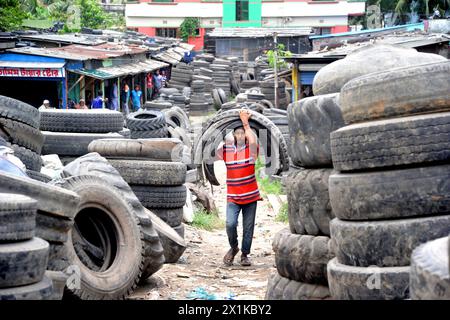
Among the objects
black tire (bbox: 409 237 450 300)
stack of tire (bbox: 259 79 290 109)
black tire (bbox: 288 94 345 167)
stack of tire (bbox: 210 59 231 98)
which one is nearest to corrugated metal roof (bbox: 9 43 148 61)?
stack of tire (bbox: 259 79 290 109)

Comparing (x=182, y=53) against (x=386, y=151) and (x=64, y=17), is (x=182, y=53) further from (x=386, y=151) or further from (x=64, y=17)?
(x=386, y=151)

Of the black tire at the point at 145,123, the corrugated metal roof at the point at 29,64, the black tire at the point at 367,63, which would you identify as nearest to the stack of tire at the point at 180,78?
the corrugated metal roof at the point at 29,64

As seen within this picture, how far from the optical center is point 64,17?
54.2m

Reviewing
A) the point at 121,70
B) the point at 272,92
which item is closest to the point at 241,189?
the point at 121,70

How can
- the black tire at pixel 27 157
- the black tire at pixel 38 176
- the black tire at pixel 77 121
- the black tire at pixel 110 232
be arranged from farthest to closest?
1. the black tire at pixel 77 121
2. the black tire at pixel 27 157
3. the black tire at pixel 38 176
4. the black tire at pixel 110 232

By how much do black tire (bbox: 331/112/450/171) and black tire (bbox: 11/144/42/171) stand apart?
4352 mm

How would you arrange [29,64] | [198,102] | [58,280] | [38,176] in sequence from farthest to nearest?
[198,102]
[29,64]
[38,176]
[58,280]

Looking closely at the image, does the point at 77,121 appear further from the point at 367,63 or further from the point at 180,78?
the point at 180,78

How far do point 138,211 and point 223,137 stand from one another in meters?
8.52

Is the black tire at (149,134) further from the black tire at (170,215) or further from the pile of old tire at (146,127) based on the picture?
the black tire at (170,215)

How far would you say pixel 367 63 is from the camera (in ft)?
22.8

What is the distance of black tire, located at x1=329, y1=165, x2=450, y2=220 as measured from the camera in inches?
201

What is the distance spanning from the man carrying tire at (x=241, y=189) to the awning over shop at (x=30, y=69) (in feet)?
44.0

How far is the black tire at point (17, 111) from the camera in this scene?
891cm
